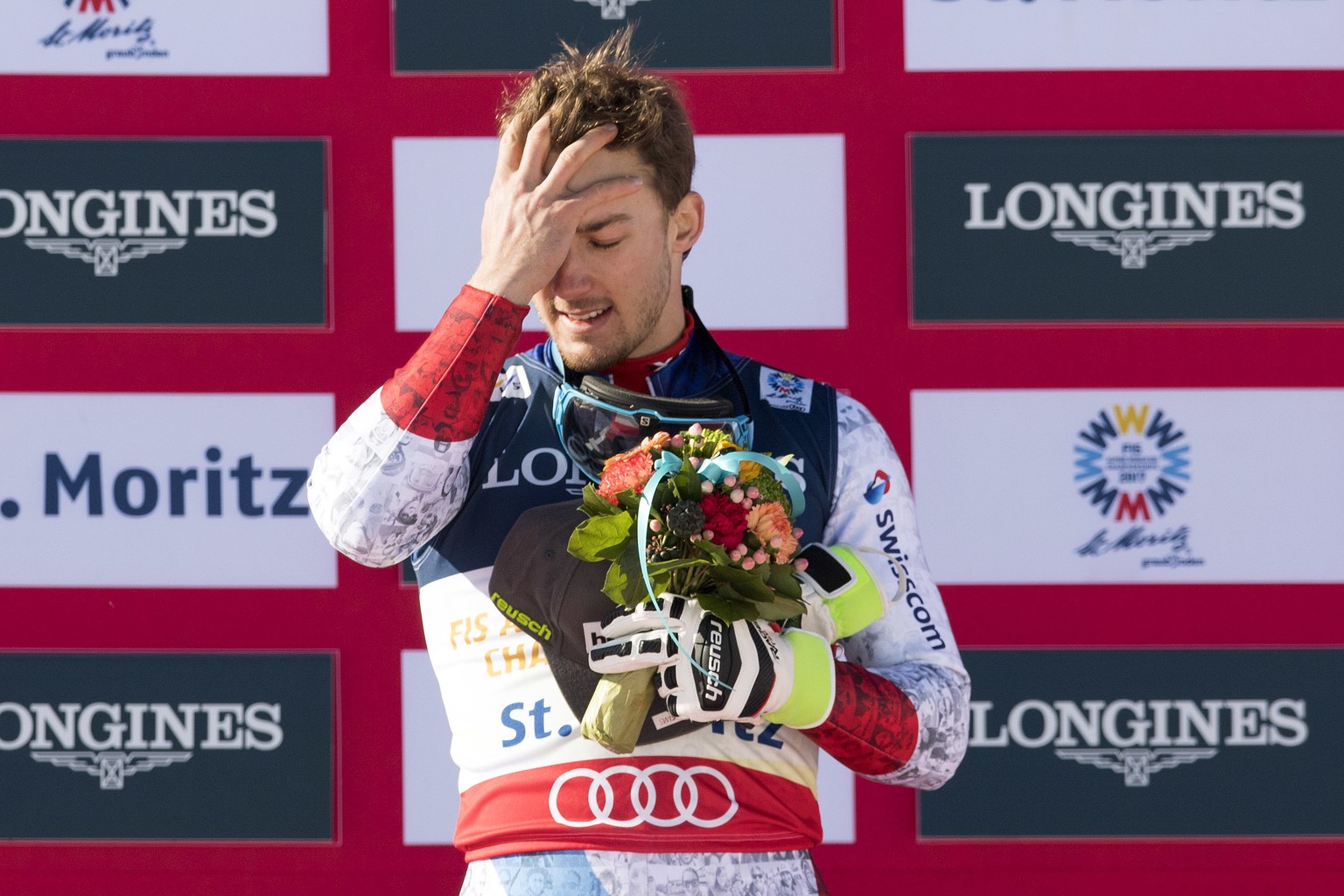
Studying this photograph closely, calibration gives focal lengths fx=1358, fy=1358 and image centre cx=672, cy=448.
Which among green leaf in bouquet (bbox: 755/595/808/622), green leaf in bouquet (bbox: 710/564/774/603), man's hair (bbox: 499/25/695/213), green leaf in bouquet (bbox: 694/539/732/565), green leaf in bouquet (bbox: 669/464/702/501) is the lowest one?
green leaf in bouquet (bbox: 755/595/808/622)

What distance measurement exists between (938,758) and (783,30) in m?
1.37

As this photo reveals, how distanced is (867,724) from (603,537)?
32 cm

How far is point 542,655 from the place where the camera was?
4.43ft

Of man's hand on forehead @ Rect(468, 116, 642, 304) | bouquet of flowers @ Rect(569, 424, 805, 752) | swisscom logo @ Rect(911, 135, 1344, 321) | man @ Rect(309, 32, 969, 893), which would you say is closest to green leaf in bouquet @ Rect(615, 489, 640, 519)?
bouquet of flowers @ Rect(569, 424, 805, 752)

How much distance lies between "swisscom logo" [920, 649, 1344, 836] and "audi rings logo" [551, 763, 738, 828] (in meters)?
1.07

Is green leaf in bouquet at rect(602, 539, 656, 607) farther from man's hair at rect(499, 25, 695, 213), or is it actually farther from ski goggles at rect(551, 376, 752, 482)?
man's hair at rect(499, 25, 695, 213)

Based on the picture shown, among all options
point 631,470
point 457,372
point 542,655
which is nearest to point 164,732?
point 542,655

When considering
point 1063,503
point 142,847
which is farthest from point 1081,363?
point 142,847

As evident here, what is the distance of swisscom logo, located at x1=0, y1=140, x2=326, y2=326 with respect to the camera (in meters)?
2.28

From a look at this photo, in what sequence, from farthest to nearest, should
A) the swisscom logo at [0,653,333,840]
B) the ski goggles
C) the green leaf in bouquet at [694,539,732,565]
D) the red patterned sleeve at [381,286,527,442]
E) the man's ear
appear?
the swisscom logo at [0,653,333,840] → the man's ear → the ski goggles → the red patterned sleeve at [381,286,527,442] → the green leaf in bouquet at [694,539,732,565]

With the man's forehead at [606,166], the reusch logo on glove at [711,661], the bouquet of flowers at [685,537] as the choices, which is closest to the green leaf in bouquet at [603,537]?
the bouquet of flowers at [685,537]

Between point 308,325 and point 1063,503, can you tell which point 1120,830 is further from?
point 308,325

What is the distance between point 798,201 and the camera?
7.56 ft

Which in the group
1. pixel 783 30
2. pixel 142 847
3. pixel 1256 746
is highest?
pixel 783 30
